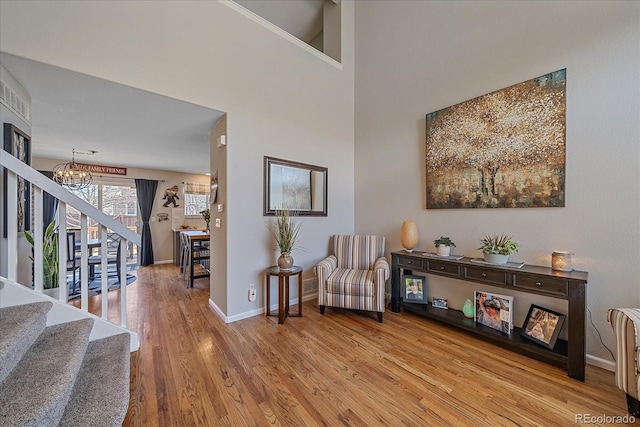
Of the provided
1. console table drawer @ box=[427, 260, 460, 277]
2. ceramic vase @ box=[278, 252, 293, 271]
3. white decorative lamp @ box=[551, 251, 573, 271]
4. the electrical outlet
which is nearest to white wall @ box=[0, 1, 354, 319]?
the electrical outlet

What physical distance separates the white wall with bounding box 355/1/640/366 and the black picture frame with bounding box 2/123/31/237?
363 centimetres

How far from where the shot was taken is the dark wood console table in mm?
1700

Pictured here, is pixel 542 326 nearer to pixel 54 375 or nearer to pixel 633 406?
pixel 633 406

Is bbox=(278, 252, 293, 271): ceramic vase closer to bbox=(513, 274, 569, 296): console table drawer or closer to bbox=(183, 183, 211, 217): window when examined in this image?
bbox=(513, 274, 569, 296): console table drawer

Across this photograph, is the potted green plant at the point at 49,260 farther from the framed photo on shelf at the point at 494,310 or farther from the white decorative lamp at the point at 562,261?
the white decorative lamp at the point at 562,261

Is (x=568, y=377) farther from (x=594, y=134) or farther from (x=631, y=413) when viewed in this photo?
(x=594, y=134)

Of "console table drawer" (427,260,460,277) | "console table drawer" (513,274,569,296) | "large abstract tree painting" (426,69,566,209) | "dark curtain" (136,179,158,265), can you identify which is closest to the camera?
"console table drawer" (513,274,569,296)

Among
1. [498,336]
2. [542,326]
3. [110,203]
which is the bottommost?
[498,336]

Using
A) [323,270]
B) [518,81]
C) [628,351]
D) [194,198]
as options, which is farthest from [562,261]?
[194,198]

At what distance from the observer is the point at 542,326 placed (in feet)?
6.58

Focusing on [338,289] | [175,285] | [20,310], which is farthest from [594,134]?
[175,285]

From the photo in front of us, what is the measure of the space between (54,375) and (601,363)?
354 centimetres

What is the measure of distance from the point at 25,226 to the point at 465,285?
4.42 meters

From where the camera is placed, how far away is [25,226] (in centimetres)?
232
